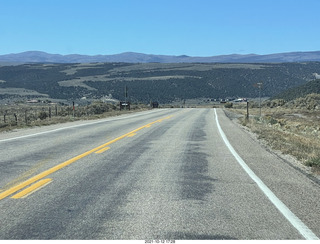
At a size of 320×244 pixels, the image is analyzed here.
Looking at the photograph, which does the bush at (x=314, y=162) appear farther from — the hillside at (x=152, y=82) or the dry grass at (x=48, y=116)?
the hillside at (x=152, y=82)

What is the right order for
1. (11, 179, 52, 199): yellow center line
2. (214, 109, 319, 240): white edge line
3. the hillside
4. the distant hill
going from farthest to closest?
the hillside, the distant hill, (11, 179, 52, 199): yellow center line, (214, 109, 319, 240): white edge line

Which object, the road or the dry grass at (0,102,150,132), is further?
the dry grass at (0,102,150,132)

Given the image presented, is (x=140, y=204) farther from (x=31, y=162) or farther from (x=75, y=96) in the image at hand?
(x=75, y=96)

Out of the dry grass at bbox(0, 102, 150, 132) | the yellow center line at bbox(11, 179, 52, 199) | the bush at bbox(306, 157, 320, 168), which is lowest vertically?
the dry grass at bbox(0, 102, 150, 132)

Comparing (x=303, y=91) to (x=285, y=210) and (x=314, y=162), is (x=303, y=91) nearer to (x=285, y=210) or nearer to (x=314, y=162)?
(x=314, y=162)

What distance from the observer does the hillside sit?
367 feet

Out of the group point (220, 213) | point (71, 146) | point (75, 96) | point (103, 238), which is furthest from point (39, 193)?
point (75, 96)

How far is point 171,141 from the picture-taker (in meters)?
13.9

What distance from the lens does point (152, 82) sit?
12762cm

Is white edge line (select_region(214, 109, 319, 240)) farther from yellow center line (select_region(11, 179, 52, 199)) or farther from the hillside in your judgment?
the hillside

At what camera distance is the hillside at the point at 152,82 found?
367 ft

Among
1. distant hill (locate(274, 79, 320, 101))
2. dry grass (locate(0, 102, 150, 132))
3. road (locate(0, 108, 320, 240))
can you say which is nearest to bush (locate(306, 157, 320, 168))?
road (locate(0, 108, 320, 240))

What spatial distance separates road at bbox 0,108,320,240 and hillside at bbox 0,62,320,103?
94587mm

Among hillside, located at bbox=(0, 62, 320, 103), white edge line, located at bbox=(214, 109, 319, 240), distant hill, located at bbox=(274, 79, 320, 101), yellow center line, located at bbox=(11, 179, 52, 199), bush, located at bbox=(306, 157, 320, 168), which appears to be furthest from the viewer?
hillside, located at bbox=(0, 62, 320, 103)
